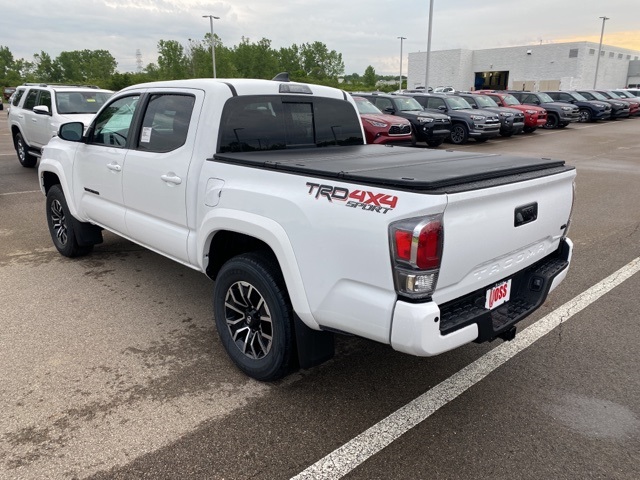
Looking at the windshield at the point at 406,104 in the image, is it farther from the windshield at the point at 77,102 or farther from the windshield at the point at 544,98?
the windshield at the point at 544,98

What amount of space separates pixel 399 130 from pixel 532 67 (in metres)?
64.7

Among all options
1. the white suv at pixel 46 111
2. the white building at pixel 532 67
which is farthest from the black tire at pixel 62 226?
the white building at pixel 532 67

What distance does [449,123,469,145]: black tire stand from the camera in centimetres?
1731

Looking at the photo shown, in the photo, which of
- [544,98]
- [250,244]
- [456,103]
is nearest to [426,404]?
[250,244]

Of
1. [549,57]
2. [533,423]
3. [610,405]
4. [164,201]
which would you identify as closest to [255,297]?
[164,201]

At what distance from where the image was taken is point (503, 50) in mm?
72250

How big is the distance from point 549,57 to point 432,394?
75.6m

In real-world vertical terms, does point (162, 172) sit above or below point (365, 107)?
below

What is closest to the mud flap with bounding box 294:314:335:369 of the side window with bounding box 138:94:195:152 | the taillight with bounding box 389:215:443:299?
the taillight with bounding box 389:215:443:299

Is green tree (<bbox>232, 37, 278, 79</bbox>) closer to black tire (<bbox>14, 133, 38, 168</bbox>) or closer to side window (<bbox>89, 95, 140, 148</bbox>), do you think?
black tire (<bbox>14, 133, 38, 168</bbox>)

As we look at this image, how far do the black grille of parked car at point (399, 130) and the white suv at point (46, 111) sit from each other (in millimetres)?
7058

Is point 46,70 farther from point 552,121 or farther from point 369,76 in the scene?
point 552,121

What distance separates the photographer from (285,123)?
3938 millimetres

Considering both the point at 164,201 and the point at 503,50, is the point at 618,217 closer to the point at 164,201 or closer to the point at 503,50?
the point at 164,201
